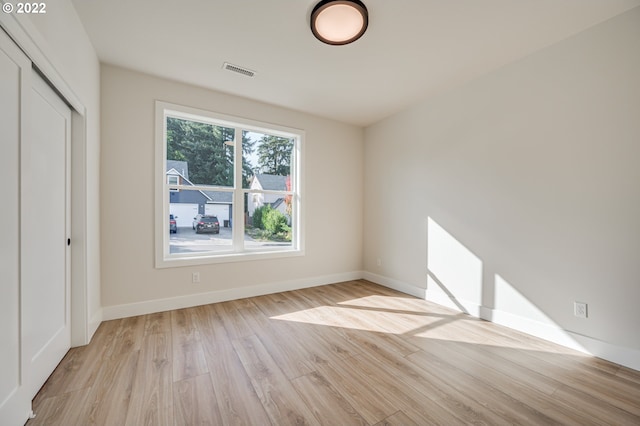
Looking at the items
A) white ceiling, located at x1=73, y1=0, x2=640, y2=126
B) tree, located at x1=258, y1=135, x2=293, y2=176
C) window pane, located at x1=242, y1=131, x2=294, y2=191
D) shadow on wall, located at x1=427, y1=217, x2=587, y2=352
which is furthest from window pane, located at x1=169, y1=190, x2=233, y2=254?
shadow on wall, located at x1=427, y1=217, x2=587, y2=352

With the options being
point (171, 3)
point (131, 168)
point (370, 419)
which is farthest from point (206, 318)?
point (171, 3)

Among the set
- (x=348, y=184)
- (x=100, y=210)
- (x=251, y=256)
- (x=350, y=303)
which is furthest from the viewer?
(x=348, y=184)

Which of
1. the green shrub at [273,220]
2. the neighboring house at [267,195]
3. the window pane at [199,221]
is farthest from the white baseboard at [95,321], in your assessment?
the green shrub at [273,220]

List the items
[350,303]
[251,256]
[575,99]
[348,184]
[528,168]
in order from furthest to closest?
[348,184]
[251,256]
[350,303]
[528,168]
[575,99]

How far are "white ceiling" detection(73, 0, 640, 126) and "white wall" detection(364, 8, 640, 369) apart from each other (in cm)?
28

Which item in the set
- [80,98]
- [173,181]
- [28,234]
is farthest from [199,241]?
[28,234]

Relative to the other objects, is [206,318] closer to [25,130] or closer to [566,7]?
[25,130]

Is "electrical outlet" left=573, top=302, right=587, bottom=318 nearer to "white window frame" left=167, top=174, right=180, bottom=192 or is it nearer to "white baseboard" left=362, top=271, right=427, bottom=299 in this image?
"white baseboard" left=362, top=271, right=427, bottom=299

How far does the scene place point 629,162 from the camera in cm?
205

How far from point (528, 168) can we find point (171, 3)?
11.3 feet

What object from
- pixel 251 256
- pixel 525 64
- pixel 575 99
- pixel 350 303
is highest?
pixel 525 64

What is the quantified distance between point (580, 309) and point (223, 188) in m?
3.99

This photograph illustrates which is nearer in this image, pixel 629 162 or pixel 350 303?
pixel 629 162

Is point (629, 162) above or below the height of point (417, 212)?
above
